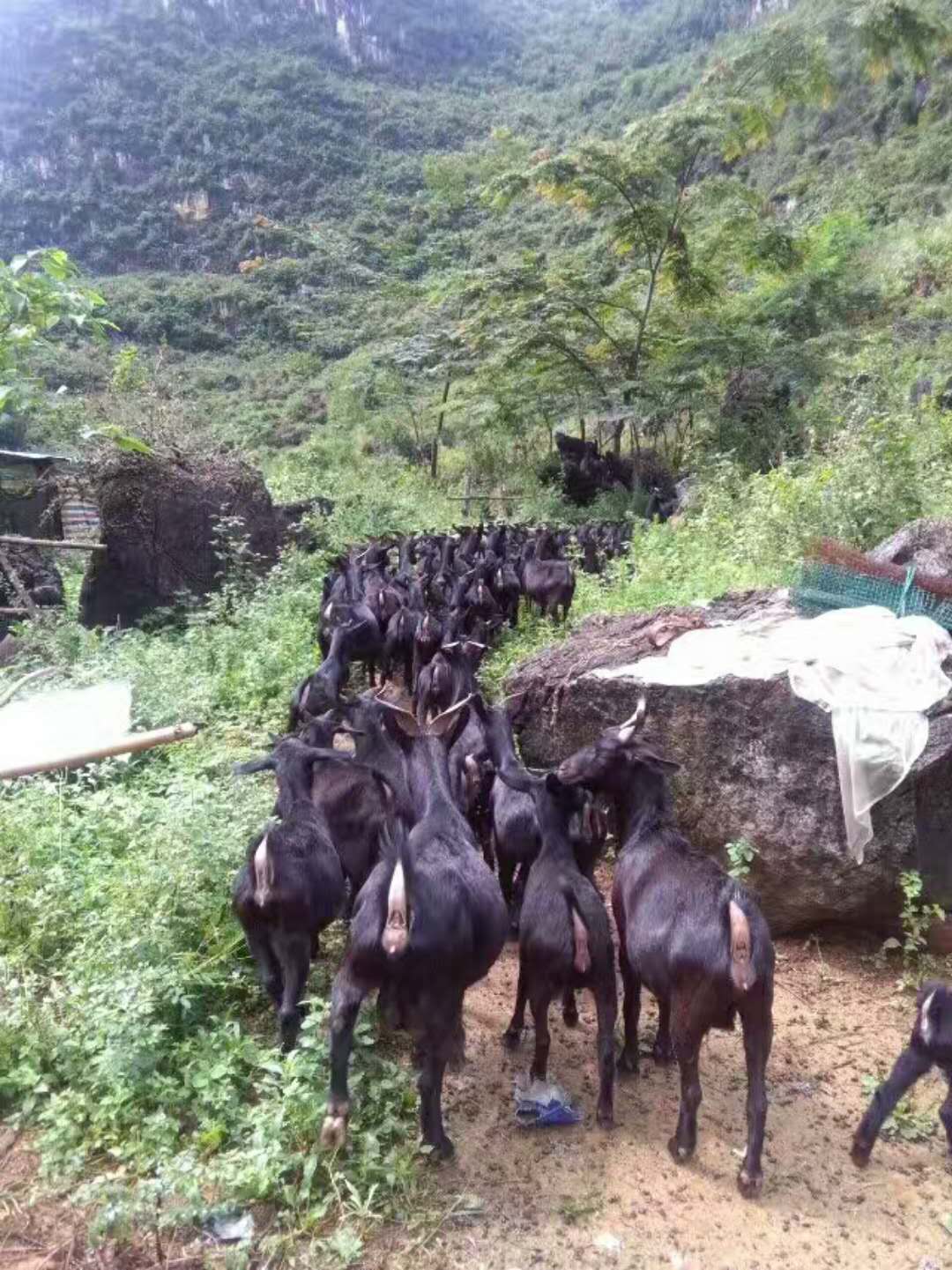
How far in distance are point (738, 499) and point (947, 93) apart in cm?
2996

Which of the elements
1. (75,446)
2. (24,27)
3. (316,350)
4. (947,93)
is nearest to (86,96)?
(24,27)

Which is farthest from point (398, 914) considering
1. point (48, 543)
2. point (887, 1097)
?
point (48, 543)

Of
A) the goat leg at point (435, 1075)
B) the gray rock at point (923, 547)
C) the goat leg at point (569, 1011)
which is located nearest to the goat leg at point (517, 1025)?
the goat leg at point (569, 1011)

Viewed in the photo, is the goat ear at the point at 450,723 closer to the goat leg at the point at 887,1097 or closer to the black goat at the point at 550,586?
the goat leg at the point at 887,1097

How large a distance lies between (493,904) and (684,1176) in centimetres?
112

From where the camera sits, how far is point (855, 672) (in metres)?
4.79

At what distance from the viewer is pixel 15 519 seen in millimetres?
12086

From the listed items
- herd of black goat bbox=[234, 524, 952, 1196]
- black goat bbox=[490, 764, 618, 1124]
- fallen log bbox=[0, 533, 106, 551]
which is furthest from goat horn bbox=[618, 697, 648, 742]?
fallen log bbox=[0, 533, 106, 551]

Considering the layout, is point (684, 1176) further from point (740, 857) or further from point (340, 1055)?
point (740, 857)

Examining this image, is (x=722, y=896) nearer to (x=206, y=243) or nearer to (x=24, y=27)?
(x=206, y=243)

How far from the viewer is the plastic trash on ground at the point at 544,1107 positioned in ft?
11.2

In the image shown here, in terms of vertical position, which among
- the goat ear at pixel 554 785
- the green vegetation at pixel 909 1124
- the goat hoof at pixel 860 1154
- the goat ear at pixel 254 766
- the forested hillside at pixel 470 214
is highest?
the forested hillside at pixel 470 214

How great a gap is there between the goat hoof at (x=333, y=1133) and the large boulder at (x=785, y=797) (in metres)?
→ 2.65

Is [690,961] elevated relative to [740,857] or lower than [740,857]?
elevated
